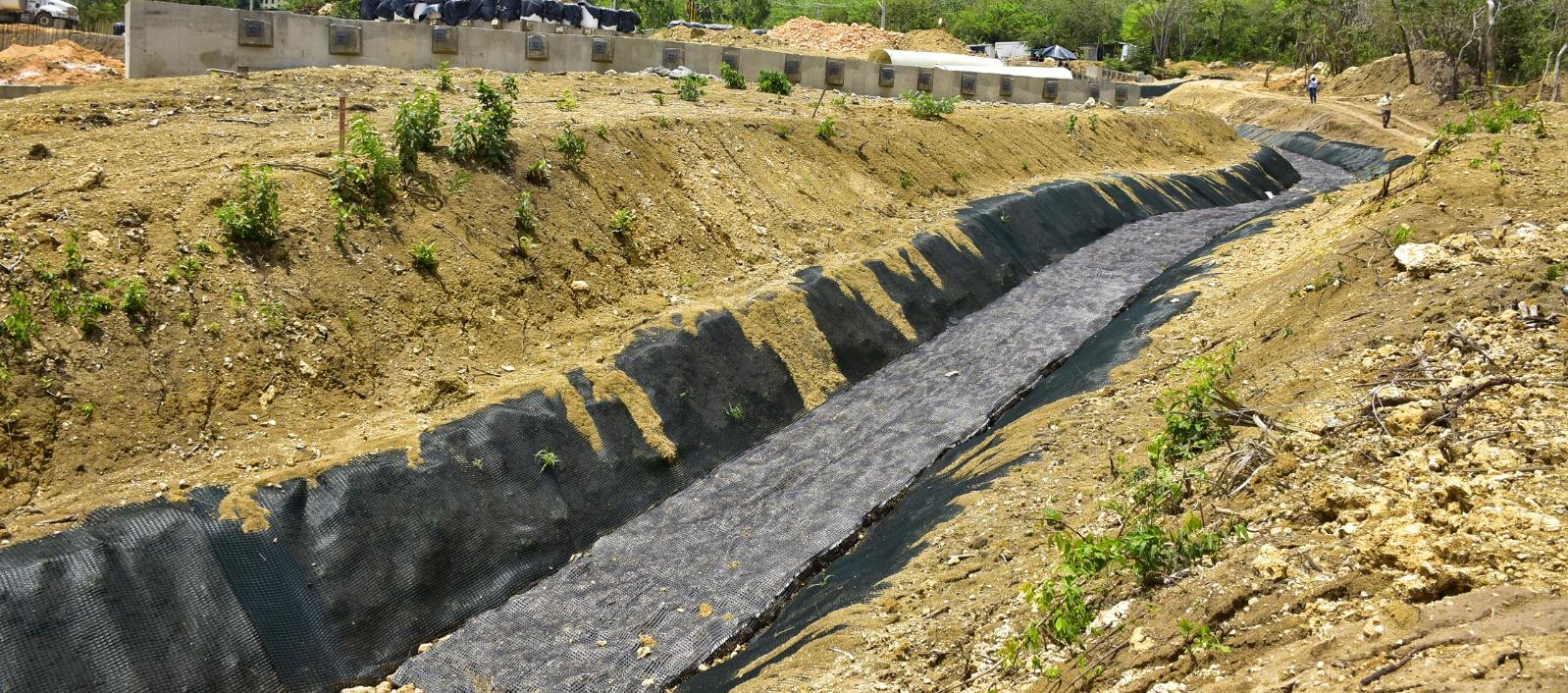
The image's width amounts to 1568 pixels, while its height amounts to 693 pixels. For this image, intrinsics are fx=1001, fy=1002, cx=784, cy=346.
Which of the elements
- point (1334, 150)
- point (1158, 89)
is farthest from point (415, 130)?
point (1158, 89)

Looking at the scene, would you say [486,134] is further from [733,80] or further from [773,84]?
[773,84]

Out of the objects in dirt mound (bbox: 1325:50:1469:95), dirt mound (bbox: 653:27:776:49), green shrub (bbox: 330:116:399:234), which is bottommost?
green shrub (bbox: 330:116:399:234)

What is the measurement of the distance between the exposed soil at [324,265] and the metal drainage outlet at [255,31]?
4.87ft

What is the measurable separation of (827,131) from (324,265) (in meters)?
9.35

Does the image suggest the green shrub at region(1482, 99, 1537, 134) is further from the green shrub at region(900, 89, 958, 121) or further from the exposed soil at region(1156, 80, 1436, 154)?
the exposed soil at region(1156, 80, 1436, 154)

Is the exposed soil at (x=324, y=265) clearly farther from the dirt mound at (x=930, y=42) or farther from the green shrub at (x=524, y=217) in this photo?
the dirt mound at (x=930, y=42)

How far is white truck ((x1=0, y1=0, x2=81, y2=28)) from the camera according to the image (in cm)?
2458

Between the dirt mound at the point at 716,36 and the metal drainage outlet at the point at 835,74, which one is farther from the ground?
the dirt mound at the point at 716,36

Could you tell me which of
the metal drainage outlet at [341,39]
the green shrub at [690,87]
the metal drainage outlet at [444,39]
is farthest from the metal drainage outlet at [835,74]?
the metal drainage outlet at [341,39]

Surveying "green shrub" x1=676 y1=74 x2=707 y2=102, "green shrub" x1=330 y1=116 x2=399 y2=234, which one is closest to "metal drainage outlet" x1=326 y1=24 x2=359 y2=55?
"green shrub" x1=676 y1=74 x2=707 y2=102

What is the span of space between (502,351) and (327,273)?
178cm

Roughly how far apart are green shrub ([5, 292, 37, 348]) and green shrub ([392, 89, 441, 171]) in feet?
13.0

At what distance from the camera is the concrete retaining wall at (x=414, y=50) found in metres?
15.4

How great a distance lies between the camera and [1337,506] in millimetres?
5711
